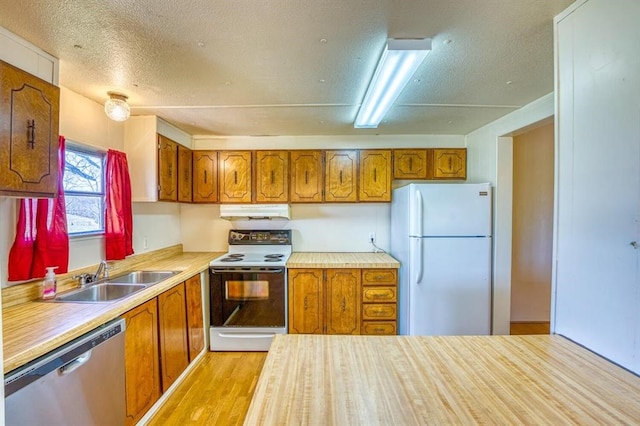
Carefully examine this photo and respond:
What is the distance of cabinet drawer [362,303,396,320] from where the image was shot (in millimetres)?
2986

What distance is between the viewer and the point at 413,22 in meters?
1.35

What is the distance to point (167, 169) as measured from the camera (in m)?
2.83

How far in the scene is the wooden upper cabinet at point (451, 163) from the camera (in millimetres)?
3377

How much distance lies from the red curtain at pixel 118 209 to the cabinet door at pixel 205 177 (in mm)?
801

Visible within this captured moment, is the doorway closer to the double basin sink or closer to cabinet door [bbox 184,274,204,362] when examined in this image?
cabinet door [bbox 184,274,204,362]

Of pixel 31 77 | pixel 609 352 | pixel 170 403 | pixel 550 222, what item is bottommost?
pixel 170 403

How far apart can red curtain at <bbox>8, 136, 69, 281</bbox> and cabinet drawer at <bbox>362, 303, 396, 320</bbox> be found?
8.25 feet

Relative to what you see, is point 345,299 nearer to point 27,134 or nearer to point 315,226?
point 315,226

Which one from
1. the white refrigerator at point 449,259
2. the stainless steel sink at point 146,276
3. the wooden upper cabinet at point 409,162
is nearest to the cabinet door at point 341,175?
the wooden upper cabinet at point 409,162

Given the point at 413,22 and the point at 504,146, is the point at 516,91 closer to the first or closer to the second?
the point at 504,146

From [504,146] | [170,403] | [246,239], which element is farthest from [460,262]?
[170,403]

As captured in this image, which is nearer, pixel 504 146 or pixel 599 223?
pixel 599 223

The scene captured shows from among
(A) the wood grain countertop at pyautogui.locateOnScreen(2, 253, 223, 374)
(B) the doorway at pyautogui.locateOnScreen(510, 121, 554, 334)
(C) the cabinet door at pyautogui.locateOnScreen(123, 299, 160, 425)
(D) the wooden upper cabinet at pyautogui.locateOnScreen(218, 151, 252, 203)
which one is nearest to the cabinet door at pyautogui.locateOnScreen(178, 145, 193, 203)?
(D) the wooden upper cabinet at pyautogui.locateOnScreen(218, 151, 252, 203)

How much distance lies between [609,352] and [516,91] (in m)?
1.84
